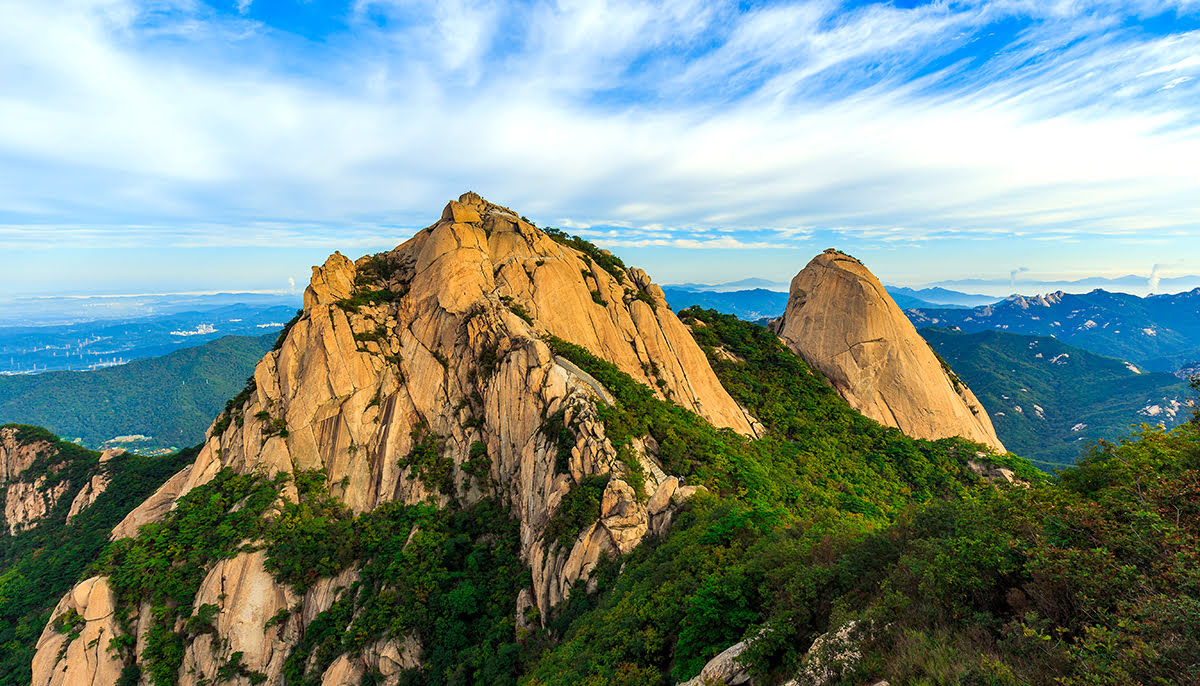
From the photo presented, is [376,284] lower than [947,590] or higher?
higher

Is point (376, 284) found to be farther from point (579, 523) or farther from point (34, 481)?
point (34, 481)

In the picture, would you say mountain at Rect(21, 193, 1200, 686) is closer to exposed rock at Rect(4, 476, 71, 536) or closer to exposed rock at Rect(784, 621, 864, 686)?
exposed rock at Rect(784, 621, 864, 686)

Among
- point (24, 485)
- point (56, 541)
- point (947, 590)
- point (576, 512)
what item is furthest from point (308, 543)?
point (24, 485)

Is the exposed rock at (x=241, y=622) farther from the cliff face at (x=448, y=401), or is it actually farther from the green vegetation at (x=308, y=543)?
the green vegetation at (x=308, y=543)

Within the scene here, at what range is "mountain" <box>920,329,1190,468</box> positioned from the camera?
10831 cm

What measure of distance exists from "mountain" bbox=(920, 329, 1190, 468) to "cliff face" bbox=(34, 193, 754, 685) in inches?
4017

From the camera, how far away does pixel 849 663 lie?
8.62 meters

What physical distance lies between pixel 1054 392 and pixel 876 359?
154 m

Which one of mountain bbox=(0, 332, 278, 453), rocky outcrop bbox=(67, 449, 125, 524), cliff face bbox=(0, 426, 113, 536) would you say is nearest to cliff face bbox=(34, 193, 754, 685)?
rocky outcrop bbox=(67, 449, 125, 524)

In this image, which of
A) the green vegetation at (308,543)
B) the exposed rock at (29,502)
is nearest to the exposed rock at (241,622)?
the green vegetation at (308,543)

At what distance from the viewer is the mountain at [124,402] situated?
168000 millimetres

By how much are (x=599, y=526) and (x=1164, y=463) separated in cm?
1962

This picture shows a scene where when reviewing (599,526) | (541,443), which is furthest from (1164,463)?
(541,443)

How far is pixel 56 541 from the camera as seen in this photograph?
44.0 meters
